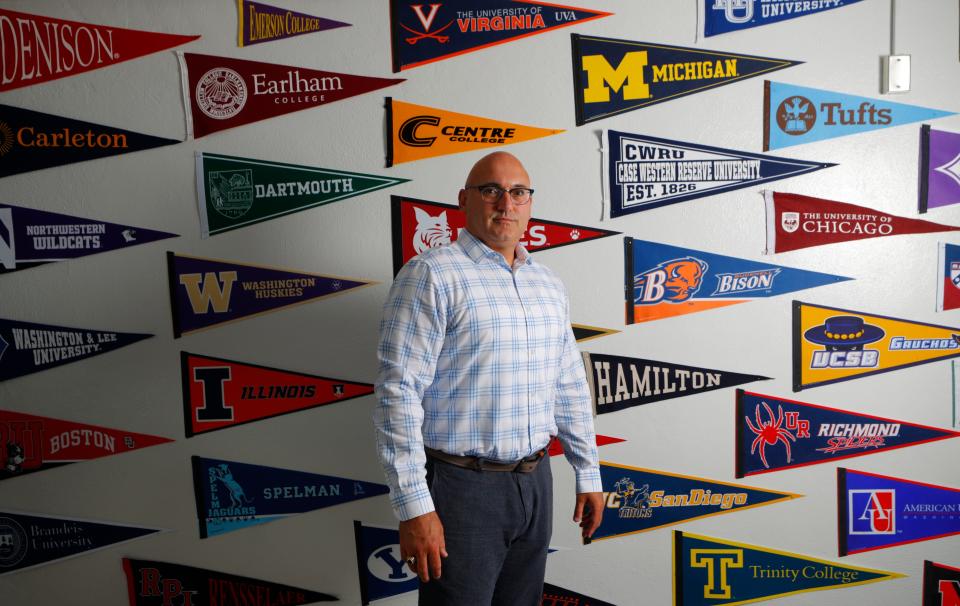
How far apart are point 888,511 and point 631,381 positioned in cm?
91

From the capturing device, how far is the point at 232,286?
185 centimetres

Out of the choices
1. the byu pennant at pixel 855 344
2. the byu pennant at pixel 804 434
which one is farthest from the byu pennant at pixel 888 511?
the byu pennant at pixel 855 344

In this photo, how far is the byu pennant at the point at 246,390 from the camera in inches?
73.2

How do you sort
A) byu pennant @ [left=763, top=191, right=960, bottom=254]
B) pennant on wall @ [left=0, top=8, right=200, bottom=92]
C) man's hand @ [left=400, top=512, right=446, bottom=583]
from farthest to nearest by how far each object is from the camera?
byu pennant @ [left=763, top=191, right=960, bottom=254] → pennant on wall @ [left=0, top=8, right=200, bottom=92] → man's hand @ [left=400, top=512, right=446, bottom=583]

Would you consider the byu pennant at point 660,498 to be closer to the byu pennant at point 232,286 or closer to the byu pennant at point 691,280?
the byu pennant at point 691,280

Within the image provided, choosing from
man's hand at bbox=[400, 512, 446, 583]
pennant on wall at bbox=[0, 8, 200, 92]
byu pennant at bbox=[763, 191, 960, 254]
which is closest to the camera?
man's hand at bbox=[400, 512, 446, 583]

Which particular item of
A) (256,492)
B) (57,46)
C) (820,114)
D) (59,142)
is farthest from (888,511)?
(57,46)

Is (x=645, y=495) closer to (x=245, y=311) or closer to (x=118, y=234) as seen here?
(x=245, y=311)

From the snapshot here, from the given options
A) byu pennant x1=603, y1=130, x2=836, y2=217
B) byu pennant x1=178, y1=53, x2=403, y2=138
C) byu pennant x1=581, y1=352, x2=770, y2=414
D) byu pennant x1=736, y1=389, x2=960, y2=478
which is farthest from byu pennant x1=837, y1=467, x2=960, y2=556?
byu pennant x1=178, y1=53, x2=403, y2=138

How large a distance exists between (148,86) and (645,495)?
1909 mm

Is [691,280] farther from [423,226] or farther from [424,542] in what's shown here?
[424,542]

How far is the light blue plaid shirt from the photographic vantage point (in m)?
1.25

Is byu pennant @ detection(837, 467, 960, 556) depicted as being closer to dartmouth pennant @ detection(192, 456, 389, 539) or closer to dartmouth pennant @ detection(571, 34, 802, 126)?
dartmouth pennant @ detection(571, 34, 802, 126)

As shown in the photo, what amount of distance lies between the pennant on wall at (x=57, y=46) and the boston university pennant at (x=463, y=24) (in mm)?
680
